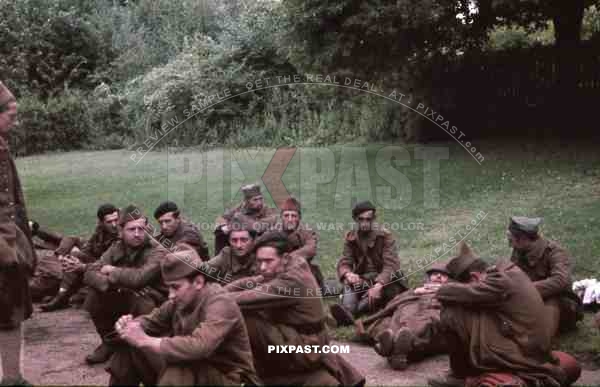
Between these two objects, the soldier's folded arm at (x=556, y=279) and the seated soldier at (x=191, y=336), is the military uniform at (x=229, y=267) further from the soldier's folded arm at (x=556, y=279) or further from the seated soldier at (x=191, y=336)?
the soldier's folded arm at (x=556, y=279)

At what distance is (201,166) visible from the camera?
1909 cm

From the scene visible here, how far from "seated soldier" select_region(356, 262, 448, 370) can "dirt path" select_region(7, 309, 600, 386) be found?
13cm

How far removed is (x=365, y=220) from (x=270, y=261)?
3.42m

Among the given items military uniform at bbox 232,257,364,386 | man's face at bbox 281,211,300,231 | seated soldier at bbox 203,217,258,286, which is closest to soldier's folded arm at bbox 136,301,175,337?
military uniform at bbox 232,257,364,386

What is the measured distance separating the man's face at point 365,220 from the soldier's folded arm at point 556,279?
216 cm

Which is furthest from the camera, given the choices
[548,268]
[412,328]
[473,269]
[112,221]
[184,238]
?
[112,221]

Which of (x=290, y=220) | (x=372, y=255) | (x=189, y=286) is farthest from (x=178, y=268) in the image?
(x=372, y=255)

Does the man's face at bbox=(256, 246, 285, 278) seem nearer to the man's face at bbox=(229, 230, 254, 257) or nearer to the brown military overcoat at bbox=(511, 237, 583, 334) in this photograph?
the man's face at bbox=(229, 230, 254, 257)

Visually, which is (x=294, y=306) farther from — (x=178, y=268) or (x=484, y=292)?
(x=484, y=292)

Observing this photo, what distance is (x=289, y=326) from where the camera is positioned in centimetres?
648

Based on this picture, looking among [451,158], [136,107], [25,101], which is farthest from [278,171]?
[25,101]

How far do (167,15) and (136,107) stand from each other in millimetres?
5571

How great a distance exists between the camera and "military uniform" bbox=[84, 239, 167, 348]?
7.52 metres

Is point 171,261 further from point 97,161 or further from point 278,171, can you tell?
point 97,161
